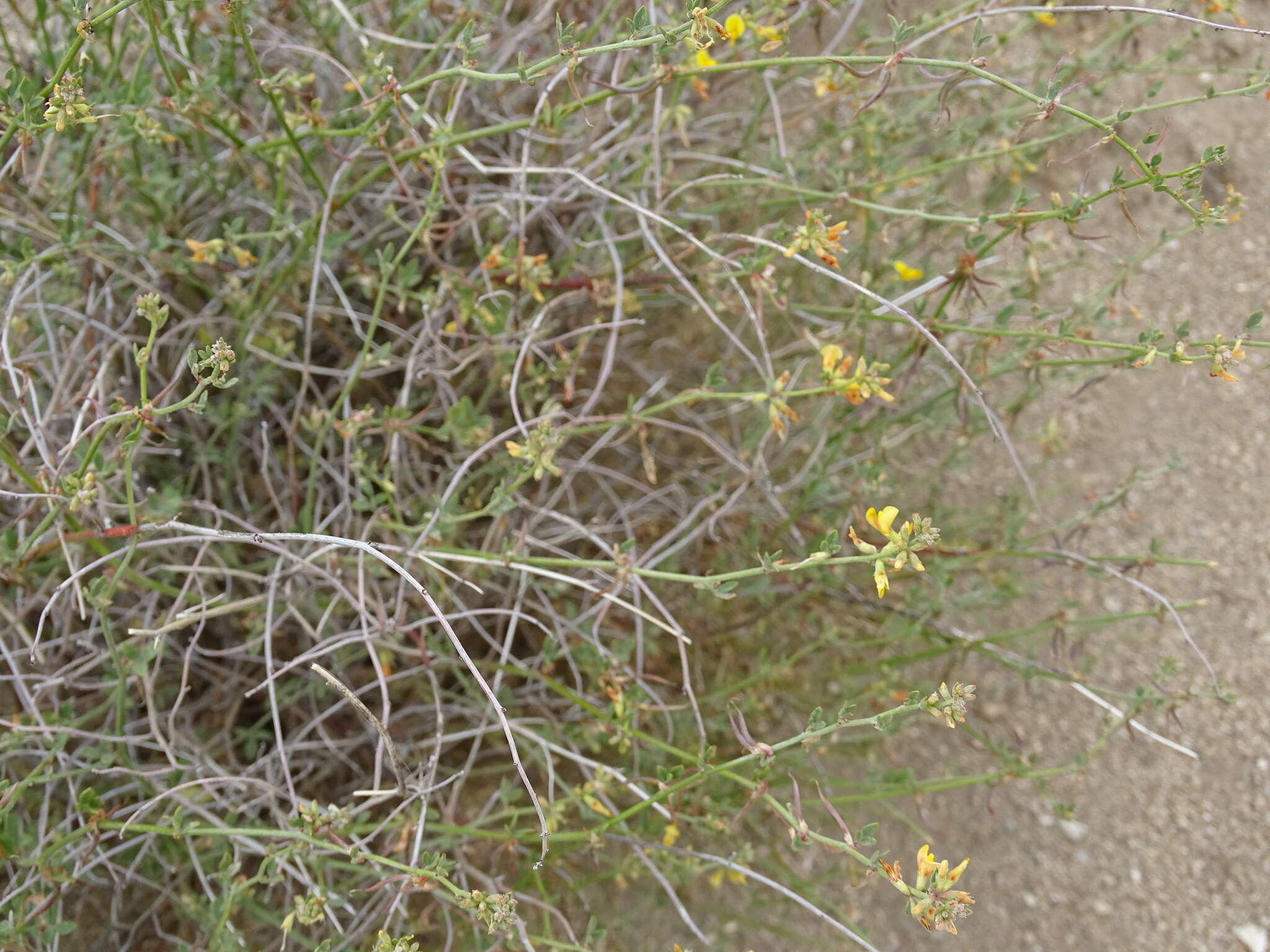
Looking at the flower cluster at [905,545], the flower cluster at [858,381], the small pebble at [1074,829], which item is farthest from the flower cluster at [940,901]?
the small pebble at [1074,829]

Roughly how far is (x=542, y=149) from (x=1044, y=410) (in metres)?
1.23

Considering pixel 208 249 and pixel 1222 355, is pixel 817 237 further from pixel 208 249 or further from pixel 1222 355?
pixel 208 249

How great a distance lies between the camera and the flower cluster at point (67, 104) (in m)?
1.08

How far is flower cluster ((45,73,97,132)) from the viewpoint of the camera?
1.08 m

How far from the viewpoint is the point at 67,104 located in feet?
3.56

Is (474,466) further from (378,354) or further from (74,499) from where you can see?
(74,499)

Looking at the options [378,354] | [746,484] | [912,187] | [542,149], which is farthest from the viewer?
[912,187]

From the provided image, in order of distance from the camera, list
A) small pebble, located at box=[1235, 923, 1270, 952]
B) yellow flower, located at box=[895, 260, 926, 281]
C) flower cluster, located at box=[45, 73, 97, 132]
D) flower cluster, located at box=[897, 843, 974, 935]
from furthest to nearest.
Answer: small pebble, located at box=[1235, 923, 1270, 952], yellow flower, located at box=[895, 260, 926, 281], flower cluster, located at box=[45, 73, 97, 132], flower cluster, located at box=[897, 843, 974, 935]

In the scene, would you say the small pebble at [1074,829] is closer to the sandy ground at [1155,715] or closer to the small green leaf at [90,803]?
the sandy ground at [1155,715]

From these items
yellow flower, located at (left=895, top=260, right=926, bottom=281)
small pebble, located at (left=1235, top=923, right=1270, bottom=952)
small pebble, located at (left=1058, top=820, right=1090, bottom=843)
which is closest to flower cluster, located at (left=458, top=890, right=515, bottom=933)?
yellow flower, located at (left=895, top=260, right=926, bottom=281)

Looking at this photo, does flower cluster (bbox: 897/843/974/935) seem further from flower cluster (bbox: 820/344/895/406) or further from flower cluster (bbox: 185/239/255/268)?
flower cluster (bbox: 185/239/255/268)

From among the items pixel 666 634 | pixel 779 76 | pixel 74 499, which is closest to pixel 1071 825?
pixel 666 634

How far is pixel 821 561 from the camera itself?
103 centimetres

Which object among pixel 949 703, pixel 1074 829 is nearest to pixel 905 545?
pixel 949 703
